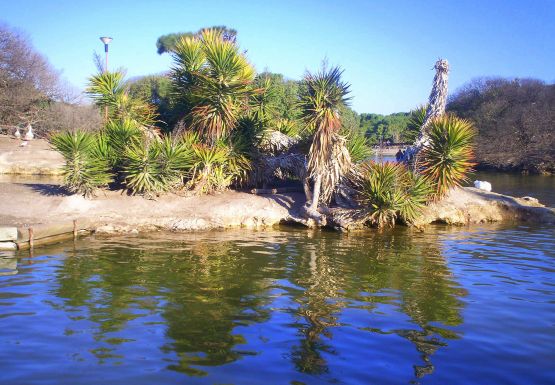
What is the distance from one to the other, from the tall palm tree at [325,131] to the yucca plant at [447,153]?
2.54 metres

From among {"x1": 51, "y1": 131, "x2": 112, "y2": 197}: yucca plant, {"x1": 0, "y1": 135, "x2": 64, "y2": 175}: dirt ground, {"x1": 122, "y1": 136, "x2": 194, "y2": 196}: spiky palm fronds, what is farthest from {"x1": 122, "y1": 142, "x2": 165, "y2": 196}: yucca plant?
{"x1": 0, "y1": 135, "x2": 64, "y2": 175}: dirt ground

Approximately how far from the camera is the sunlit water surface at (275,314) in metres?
5.59

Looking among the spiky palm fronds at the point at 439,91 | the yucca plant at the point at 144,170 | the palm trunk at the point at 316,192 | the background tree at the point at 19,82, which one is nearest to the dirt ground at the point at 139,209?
the yucca plant at the point at 144,170

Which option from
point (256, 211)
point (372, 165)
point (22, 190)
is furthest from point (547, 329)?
point (22, 190)

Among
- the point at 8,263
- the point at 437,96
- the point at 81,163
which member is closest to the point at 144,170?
the point at 81,163

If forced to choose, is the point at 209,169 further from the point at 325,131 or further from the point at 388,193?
the point at 388,193

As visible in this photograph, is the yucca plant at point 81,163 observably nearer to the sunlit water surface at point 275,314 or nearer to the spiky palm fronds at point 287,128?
the sunlit water surface at point 275,314

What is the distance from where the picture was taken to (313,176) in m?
15.1

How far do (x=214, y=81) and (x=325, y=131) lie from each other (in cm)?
385

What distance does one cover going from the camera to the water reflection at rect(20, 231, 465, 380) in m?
6.19

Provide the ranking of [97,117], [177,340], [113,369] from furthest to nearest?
[97,117], [177,340], [113,369]

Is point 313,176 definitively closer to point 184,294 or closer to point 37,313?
point 184,294

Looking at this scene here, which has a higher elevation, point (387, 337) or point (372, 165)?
point (372, 165)

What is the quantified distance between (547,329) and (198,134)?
11.8 m
